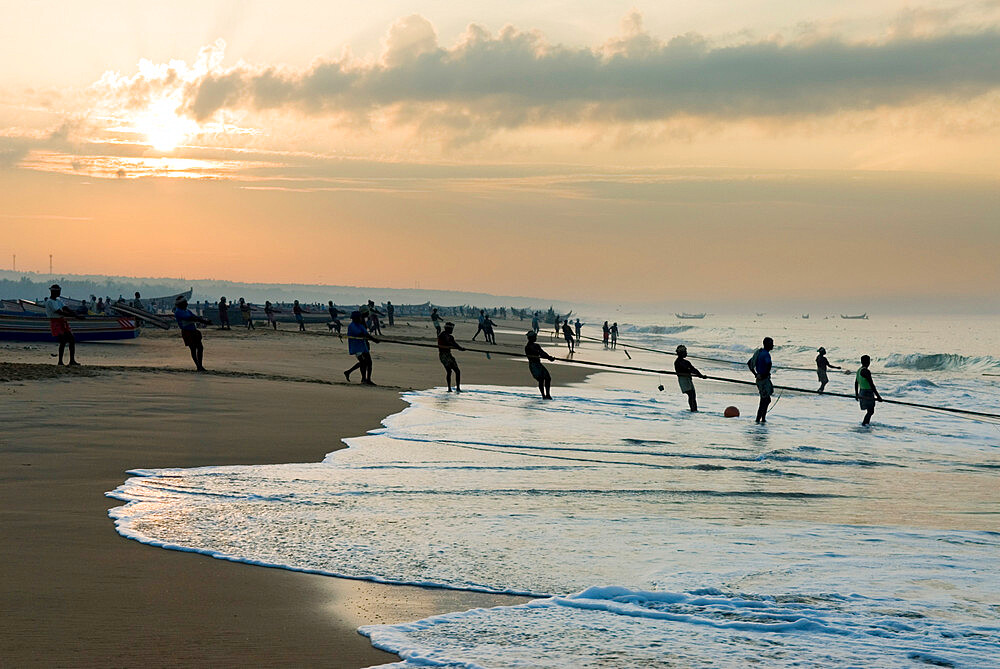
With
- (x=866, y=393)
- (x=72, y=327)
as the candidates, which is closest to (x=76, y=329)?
(x=72, y=327)

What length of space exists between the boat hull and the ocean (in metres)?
21.7

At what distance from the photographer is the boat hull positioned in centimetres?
2995

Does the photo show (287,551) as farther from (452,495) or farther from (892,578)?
(892,578)

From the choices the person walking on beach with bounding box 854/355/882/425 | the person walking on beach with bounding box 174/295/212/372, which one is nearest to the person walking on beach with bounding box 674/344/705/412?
the person walking on beach with bounding box 854/355/882/425

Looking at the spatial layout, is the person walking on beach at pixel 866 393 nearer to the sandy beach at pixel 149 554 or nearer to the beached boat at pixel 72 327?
the sandy beach at pixel 149 554

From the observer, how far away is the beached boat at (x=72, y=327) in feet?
98.3

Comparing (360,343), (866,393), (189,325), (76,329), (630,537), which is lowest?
(630,537)

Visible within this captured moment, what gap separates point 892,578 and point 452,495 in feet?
12.8

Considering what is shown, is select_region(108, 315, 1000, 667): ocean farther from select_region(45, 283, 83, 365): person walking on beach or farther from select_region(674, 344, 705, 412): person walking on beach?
select_region(45, 283, 83, 365): person walking on beach

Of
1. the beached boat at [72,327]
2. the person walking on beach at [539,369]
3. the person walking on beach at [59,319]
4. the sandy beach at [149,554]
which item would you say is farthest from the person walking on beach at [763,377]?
the beached boat at [72,327]

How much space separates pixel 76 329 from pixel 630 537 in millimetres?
28768

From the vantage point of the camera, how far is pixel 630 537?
22.5 ft

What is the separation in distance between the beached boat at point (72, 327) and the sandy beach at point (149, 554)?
1431 centimetres

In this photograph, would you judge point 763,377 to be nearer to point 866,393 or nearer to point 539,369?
point 866,393
